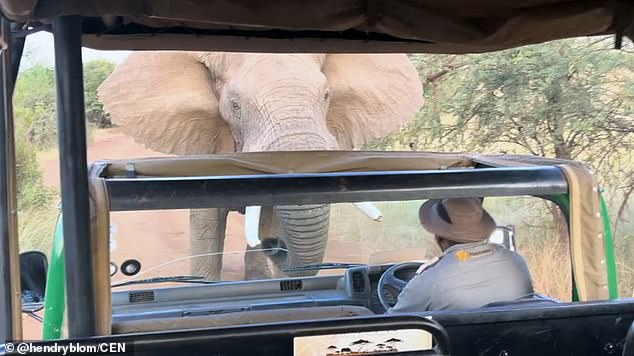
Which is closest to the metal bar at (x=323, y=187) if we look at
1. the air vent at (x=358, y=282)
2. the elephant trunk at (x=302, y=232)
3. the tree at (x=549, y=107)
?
the air vent at (x=358, y=282)

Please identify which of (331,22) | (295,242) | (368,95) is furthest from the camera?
(368,95)

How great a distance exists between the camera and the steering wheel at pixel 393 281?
2717 millimetres

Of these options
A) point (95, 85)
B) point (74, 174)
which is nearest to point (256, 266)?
point (74, 174)

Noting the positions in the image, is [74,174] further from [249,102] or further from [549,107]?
[549,107]

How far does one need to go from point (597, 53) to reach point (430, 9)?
22.1ft

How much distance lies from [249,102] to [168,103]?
31.8 inches

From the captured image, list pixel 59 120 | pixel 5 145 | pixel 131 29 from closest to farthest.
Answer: pixel 59 120
pixel 5 145
pixel 131 29

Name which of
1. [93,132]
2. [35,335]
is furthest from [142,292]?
[93,132]

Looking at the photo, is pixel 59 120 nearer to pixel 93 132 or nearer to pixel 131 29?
pixel 131 29

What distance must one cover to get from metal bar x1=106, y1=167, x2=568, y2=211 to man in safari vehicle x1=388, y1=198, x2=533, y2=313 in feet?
0.63

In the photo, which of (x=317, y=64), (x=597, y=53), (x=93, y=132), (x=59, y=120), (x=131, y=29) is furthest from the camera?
(x=93, y=132)

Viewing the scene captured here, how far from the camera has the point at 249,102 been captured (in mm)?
5953

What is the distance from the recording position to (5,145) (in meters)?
1.68

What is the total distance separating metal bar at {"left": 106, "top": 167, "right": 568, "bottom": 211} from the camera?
69.1 inches
